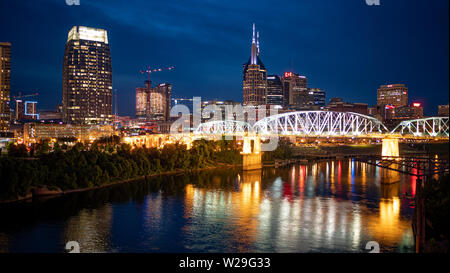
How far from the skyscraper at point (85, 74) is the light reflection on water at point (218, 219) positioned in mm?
59133

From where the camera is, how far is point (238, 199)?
22.3 m

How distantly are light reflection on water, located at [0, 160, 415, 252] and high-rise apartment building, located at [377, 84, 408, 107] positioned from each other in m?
78.8

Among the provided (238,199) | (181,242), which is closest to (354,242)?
(181,242)

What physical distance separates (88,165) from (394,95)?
295ft

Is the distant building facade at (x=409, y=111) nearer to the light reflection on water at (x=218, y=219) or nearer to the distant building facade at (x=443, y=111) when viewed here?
the distant building facade at (x=443, y=111)

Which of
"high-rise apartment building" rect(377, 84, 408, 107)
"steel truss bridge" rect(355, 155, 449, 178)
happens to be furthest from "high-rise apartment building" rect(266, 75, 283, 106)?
"steel truss bridge" rect(355, 155, 449, 178)

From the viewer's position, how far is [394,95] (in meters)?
101

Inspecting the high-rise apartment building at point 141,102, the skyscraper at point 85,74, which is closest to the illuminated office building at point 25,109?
the skyscraper at point 85,74

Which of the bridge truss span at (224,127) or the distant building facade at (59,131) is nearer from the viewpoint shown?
the distant building facade at (59,131)

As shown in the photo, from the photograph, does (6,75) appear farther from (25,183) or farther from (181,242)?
(181,242)

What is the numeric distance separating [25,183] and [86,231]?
6981 millimetres

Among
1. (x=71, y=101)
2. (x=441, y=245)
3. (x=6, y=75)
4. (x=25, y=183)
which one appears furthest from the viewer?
(x=71, y=101)

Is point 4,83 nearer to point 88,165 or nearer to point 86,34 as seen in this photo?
point 86,34

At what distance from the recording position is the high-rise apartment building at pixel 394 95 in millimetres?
99088
